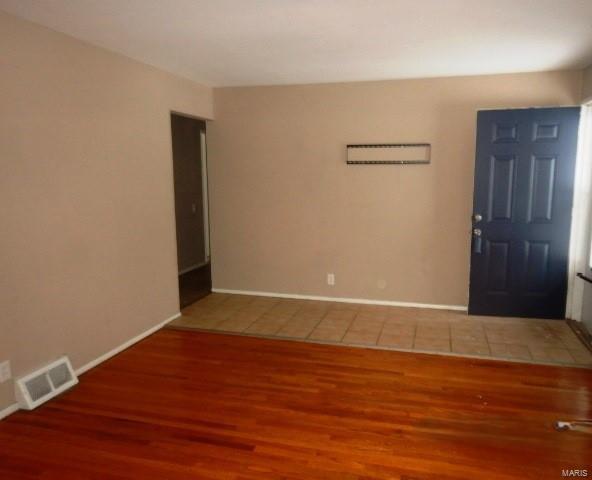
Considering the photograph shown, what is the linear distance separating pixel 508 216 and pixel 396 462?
295 cm

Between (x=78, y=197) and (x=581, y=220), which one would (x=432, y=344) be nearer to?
(x=581, y=220)

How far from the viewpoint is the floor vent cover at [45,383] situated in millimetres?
2799

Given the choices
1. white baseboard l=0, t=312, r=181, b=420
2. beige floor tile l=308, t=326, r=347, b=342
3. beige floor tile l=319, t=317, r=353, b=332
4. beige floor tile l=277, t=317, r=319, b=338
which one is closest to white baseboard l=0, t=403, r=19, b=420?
white baseboard l=0, t=312, r=181, b=420

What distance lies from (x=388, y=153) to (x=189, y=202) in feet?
10.4

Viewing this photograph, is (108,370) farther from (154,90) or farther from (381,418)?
(154,90)

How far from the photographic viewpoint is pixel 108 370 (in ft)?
11.1

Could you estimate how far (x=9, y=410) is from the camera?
276 centimetres

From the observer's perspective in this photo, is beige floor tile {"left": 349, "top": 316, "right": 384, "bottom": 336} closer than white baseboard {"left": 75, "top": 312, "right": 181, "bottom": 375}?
No

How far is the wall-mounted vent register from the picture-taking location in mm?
4621

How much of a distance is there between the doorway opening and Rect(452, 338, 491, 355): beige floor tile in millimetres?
3273

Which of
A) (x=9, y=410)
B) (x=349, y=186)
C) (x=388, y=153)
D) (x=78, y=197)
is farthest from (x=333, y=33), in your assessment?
(x=9, y=410)

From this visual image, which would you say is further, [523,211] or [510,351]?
[523,211]

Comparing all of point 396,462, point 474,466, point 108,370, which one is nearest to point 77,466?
point 108,370

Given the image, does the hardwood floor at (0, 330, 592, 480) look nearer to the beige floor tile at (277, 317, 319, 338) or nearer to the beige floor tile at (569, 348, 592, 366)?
the beige floor tile at (569, 348, 592, 366)
